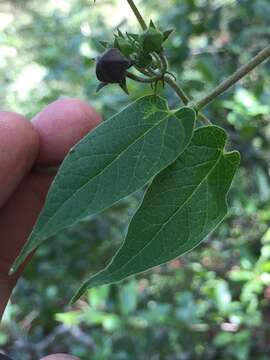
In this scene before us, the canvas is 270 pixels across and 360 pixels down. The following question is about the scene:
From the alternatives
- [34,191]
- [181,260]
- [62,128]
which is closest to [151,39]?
[62,128]

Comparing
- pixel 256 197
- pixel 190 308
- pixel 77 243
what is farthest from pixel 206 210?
pixel 256 197

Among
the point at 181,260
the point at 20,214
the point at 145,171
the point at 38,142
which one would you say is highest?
the point at 145,171

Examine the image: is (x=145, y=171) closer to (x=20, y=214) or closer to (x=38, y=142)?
(x=38, y=142)

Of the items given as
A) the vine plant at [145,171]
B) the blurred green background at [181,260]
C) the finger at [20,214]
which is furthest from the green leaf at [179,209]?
the blurred green background at [181,260]

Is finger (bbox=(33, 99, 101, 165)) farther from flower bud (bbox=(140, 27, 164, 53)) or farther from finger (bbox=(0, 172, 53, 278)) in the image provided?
flower bud (bbox=(140, 27, 164, 53))

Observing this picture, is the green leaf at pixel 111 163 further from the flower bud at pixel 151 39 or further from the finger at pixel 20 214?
the finger at pixel 20 214
